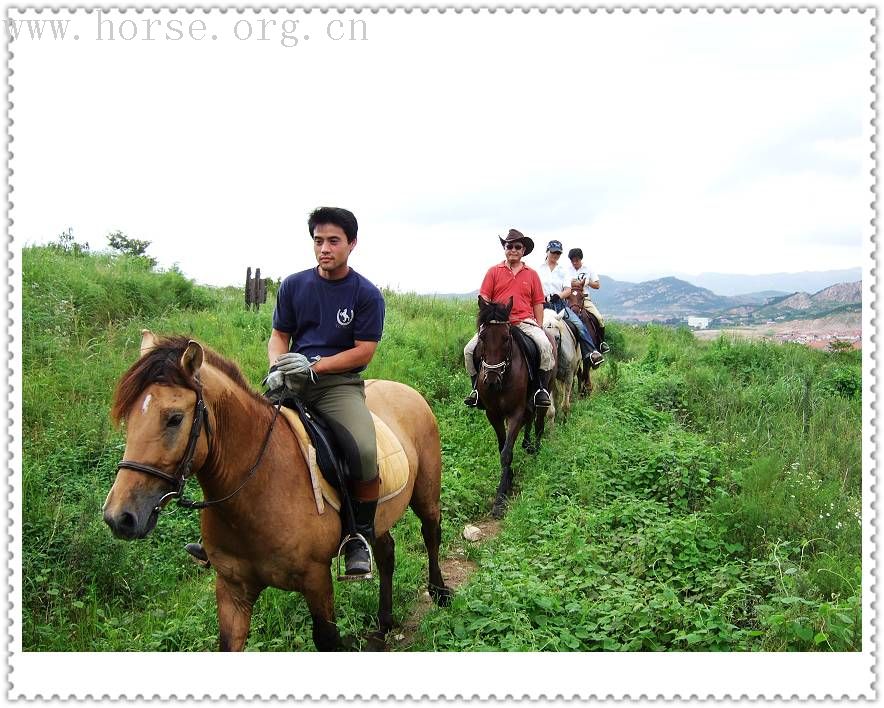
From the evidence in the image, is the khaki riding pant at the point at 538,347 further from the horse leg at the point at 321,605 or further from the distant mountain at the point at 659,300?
the horse leg at the point at 321,605

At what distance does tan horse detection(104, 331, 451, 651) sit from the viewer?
2.56 m

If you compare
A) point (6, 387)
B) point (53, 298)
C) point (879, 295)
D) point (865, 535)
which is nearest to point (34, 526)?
point (6, 387)

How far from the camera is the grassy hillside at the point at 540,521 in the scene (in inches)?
159

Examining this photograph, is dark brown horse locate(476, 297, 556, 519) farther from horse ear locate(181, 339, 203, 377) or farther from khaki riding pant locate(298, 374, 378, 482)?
horse ear locate(181, 339, 203, 377)

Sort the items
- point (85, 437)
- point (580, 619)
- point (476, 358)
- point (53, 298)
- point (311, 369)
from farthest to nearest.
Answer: point (476, 358) → point (53, 298) → point (85, 437) → point (580, 619) → point (311, 369)

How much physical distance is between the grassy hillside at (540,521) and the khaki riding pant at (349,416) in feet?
4.51

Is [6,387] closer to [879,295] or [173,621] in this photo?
[173,621]

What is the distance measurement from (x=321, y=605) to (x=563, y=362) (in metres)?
7.70

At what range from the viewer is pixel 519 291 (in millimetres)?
8898

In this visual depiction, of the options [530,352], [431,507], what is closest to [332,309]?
[431,507]

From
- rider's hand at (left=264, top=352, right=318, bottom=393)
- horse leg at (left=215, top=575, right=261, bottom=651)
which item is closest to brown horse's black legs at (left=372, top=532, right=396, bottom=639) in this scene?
horse leg at (left=215, top=575, right=261, bottom=651)

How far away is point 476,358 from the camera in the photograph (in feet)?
27.7

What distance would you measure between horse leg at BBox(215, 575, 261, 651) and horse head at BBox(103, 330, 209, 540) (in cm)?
97

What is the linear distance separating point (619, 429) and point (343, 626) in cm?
522
